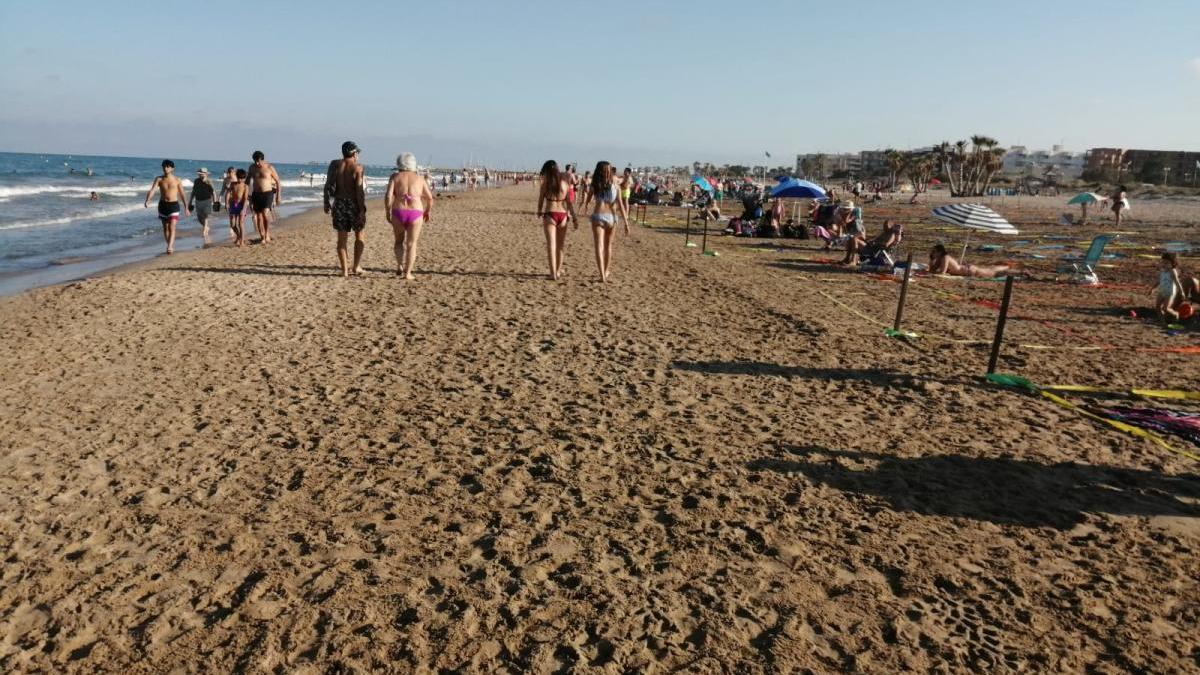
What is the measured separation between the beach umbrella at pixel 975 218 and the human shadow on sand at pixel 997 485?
6066 millimetres

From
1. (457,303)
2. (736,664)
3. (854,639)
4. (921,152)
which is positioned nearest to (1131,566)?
(854,639)

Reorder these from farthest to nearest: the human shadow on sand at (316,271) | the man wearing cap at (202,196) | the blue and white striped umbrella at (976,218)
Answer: the man wearing cap at (202,196)
the human shadow on sand at (316,271)
the blue and white striped umbrella at (976,218)

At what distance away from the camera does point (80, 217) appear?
23.5 meters

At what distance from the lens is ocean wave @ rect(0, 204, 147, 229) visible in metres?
20.1

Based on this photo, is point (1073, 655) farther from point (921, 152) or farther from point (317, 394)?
point (921, 152)

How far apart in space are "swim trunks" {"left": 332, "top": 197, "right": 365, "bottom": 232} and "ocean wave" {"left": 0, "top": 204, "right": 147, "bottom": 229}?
52.4ft

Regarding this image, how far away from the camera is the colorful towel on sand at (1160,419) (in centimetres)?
472

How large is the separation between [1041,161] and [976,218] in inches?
6320

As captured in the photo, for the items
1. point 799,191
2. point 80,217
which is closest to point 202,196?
point 799,191

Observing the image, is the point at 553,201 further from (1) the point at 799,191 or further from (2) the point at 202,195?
(1) the point at 799,191

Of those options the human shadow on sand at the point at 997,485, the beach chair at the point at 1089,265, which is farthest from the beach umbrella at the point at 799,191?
the human shadow on sand at the point at 997,485

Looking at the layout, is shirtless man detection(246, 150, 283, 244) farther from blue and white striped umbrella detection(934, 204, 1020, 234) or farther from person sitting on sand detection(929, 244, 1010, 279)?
person sitting on sand detection(929, 244, 1010, 279)

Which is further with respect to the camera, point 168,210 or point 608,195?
point 168,210

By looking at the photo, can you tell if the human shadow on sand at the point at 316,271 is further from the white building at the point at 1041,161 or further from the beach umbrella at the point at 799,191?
the white building at the point at 1041,161
